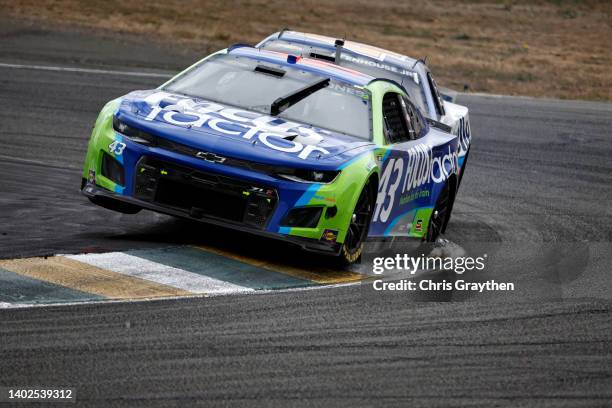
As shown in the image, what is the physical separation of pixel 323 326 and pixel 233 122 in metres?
2.26

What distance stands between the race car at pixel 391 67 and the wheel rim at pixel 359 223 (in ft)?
11.8

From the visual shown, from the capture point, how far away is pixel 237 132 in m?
9.14

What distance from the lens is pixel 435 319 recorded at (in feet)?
26.3

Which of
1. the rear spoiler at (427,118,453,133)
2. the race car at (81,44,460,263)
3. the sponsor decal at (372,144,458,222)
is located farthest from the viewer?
the rear spoiler at (427,118,453,133)

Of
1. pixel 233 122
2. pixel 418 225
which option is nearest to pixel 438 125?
pixel 418 225

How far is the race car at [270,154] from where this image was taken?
8.88 m

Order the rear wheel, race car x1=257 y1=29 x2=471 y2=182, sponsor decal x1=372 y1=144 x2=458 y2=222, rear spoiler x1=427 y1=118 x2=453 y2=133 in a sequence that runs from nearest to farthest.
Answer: sponsor decal x1=372 y1=144 x2=458 y2=222 → the rear wheel → rear spoiler x1=427 y1=118 x2=453 y2=133 → race car x1=257 y1=29 x2=471 y2=182

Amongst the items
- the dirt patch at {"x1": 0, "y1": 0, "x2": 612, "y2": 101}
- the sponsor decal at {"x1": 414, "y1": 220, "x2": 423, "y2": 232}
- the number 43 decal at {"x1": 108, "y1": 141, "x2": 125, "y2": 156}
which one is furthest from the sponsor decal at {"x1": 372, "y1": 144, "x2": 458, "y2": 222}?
the dirt patch at {"x1": 0, "y1": 0, "x2": 612, "y2": 101}

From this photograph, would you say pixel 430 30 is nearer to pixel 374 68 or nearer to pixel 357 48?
pixel 357 48

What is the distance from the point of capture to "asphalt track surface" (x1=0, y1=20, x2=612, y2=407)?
632cm

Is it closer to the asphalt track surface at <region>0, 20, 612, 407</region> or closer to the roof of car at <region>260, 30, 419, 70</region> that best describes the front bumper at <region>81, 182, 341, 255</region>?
the asphalt track surface at <region>0, 20, 612, 407</region>

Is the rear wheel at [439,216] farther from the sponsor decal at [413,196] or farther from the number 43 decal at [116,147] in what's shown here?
the number 43 decal at [116,147]

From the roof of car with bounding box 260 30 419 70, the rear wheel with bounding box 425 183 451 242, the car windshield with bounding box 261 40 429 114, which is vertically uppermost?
the roof of car with bounding box 260 30 419 70

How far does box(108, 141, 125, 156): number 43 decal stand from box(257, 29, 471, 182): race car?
13.9 feet
